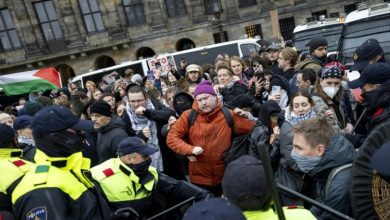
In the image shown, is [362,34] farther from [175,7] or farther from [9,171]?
[175,7]

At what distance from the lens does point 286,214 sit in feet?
5.82

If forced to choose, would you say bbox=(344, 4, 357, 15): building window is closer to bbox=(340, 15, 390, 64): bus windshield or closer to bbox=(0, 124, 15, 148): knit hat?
bbox=(340, 15, 390, 64): bus windshield

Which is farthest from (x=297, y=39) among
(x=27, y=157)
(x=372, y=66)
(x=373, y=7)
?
(x=27, y=157)

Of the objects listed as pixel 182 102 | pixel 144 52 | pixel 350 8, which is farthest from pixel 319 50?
pixel 144 52

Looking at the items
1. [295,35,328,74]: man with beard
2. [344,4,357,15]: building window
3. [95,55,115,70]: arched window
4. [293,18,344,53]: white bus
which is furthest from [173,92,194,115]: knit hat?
[95,55,115,70]: arched window

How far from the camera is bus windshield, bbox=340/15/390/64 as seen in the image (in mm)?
6934

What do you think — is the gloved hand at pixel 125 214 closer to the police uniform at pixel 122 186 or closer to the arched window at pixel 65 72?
the police uniform at pixel 122 186

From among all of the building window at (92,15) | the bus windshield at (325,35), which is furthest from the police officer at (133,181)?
the building window at (92,15)

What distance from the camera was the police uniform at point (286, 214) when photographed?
1650 millimetres

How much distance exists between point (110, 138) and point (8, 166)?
1.15 metres

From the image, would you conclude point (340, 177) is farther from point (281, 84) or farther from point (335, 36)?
point (335, 36)

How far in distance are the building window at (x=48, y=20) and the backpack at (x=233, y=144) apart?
2174 cm

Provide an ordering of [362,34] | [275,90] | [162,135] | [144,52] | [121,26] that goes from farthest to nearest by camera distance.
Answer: [144,52] < [121,26] < [362,34] < [162,135] < [275,90]

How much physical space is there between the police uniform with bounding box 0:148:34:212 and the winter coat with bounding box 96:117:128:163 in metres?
0.89
